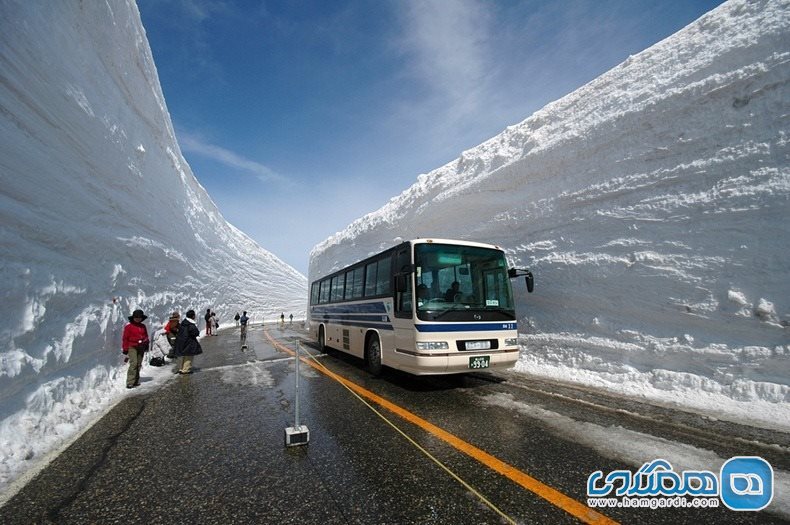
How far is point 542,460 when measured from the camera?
3.50m

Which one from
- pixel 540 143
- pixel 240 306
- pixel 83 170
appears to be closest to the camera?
pixel 83 170

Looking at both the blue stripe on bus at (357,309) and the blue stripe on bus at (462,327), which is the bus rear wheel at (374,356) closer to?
the blue stripe on bus at (357,309)

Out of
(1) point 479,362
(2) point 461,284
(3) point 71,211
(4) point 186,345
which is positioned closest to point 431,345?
(1) point 479,362

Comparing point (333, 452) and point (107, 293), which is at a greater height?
point (107, 293)

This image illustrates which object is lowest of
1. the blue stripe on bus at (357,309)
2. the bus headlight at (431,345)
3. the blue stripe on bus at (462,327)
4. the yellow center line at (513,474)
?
the yellow center line at (513,474)

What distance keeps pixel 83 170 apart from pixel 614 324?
14.3 meters

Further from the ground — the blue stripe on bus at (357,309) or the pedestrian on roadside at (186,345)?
the blue stripe on bus at (357,309)

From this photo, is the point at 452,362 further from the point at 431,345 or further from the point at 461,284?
the point at 461,284

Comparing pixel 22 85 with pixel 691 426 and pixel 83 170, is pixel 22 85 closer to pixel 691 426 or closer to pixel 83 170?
pixel 83 170

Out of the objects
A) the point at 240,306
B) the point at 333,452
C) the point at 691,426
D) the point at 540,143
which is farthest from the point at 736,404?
the point at 240,306

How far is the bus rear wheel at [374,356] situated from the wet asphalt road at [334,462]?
5.03 feet

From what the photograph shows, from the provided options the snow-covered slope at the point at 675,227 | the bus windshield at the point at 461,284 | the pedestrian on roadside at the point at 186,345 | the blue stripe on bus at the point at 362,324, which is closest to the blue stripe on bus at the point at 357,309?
the blue stripe on bus at the point at 362,324

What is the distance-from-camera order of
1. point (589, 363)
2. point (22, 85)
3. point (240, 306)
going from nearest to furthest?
point (22, 85) < point (589, 363) < point (240, 306)

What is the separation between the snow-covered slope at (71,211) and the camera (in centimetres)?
484
